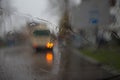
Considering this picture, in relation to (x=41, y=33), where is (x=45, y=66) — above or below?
below

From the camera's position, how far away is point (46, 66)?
11.9 meters

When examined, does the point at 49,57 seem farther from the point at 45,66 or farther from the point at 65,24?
the point at 65,24

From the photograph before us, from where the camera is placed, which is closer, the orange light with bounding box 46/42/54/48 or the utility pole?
the utility pole

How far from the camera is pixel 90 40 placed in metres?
11.8

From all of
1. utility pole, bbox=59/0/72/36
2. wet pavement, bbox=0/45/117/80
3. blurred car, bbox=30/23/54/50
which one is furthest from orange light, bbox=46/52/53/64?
utility pole, bbox=59/0/72/36

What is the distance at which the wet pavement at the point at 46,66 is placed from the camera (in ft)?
32.0

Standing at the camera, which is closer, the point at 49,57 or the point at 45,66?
the point at 45,66

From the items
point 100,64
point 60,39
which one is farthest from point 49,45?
point 100,64

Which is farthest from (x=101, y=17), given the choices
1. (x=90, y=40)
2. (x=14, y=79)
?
(x=14, y=79)

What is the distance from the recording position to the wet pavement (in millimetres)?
9742

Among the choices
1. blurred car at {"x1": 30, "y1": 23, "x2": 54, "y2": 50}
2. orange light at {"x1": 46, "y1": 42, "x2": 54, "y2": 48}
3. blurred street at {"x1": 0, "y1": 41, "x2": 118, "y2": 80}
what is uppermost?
blurred car at {"x1": 30, "y1": 23, "x2": 54, "y2": 50}

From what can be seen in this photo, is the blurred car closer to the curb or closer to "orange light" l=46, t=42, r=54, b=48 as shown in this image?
"orange light" l=46, t=42, r=54, b=48

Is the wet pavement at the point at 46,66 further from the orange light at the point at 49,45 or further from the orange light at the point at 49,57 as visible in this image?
the orange light at the point at 49,45

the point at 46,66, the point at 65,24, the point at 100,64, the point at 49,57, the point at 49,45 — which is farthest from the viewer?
the point at 49,57
